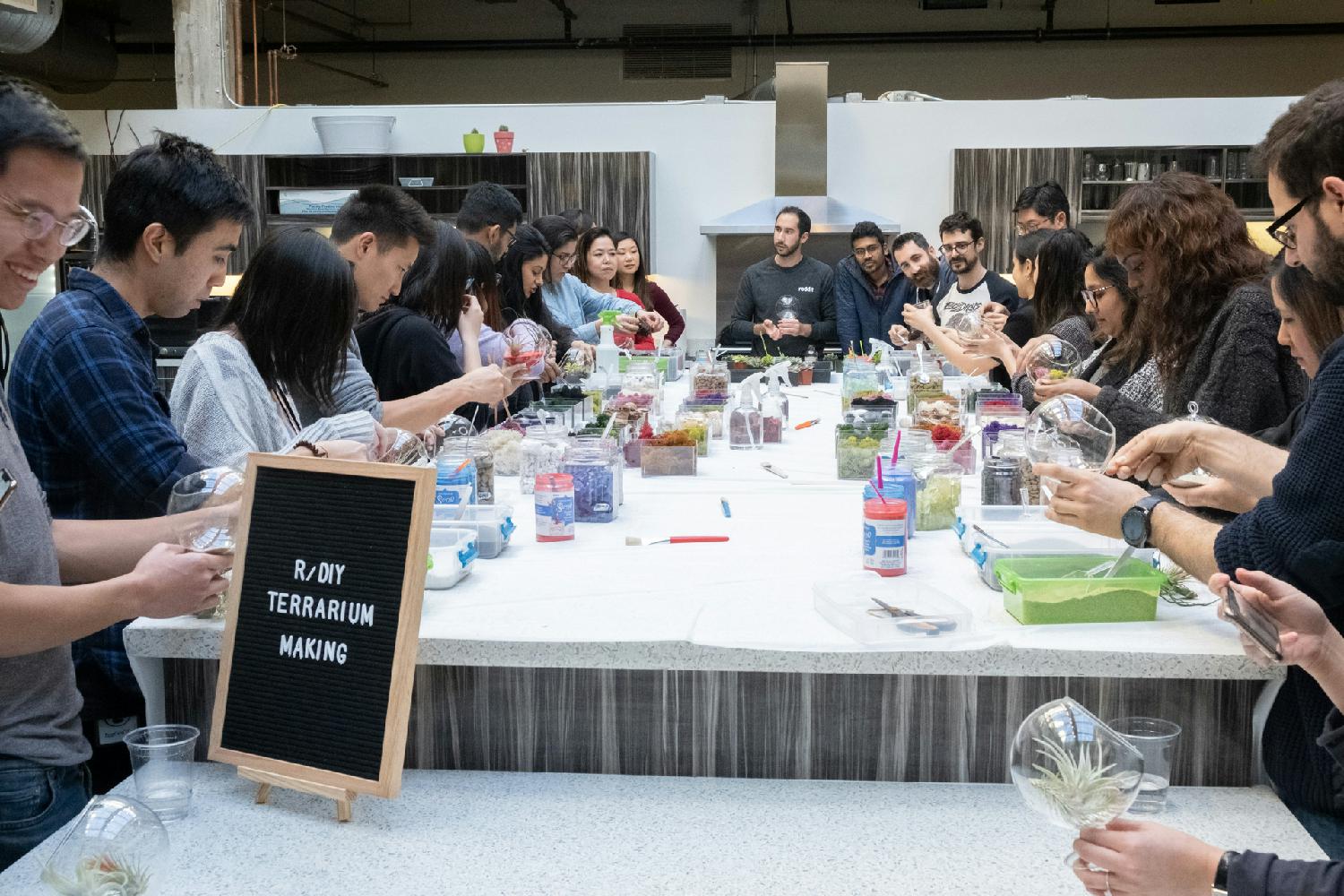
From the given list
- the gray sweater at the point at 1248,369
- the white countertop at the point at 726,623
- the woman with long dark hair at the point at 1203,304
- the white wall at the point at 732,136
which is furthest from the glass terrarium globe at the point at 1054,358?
the white wall at the point at 732,136

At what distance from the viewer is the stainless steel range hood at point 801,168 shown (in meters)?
9.70

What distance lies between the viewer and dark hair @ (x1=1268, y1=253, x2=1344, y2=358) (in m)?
1.89

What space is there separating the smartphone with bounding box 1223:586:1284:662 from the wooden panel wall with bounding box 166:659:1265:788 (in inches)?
18.8

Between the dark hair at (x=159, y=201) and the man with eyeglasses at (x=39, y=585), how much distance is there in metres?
0.41

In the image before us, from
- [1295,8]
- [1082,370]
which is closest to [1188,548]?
[1082,370]

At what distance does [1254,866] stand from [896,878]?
45cm

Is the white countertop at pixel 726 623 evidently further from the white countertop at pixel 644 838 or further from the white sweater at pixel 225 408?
the white sweater at pixel 225 408

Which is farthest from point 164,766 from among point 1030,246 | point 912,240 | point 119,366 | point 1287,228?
point 912,240

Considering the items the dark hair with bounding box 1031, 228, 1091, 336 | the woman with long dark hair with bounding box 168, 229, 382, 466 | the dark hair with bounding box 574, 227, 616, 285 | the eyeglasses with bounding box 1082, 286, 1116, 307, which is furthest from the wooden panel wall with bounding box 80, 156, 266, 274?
the woman with long dark hair with bounding box 168, 229, 382, 466

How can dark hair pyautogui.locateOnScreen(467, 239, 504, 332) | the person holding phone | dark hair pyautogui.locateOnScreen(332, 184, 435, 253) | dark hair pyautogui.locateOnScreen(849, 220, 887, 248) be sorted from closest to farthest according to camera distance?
1. the person holding phone
2. dark hair pyautogui.locateOnScreen(332, 184, 435, 253)
3. dark hair pyautogui.locateOnScreen(467, 239, 504, 332)
4. dark hair pyautogui.locateOnScreen(849, 220, 887, 248)

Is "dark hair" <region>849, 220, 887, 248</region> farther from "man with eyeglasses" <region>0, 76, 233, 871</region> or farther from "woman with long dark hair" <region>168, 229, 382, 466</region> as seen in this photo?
"man with eyeglasses" <region>0, 76, 233, 871</region>

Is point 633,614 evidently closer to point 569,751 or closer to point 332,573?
point 569,751

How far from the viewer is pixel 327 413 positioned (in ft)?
9.52

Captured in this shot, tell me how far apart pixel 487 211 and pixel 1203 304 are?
3128mm
